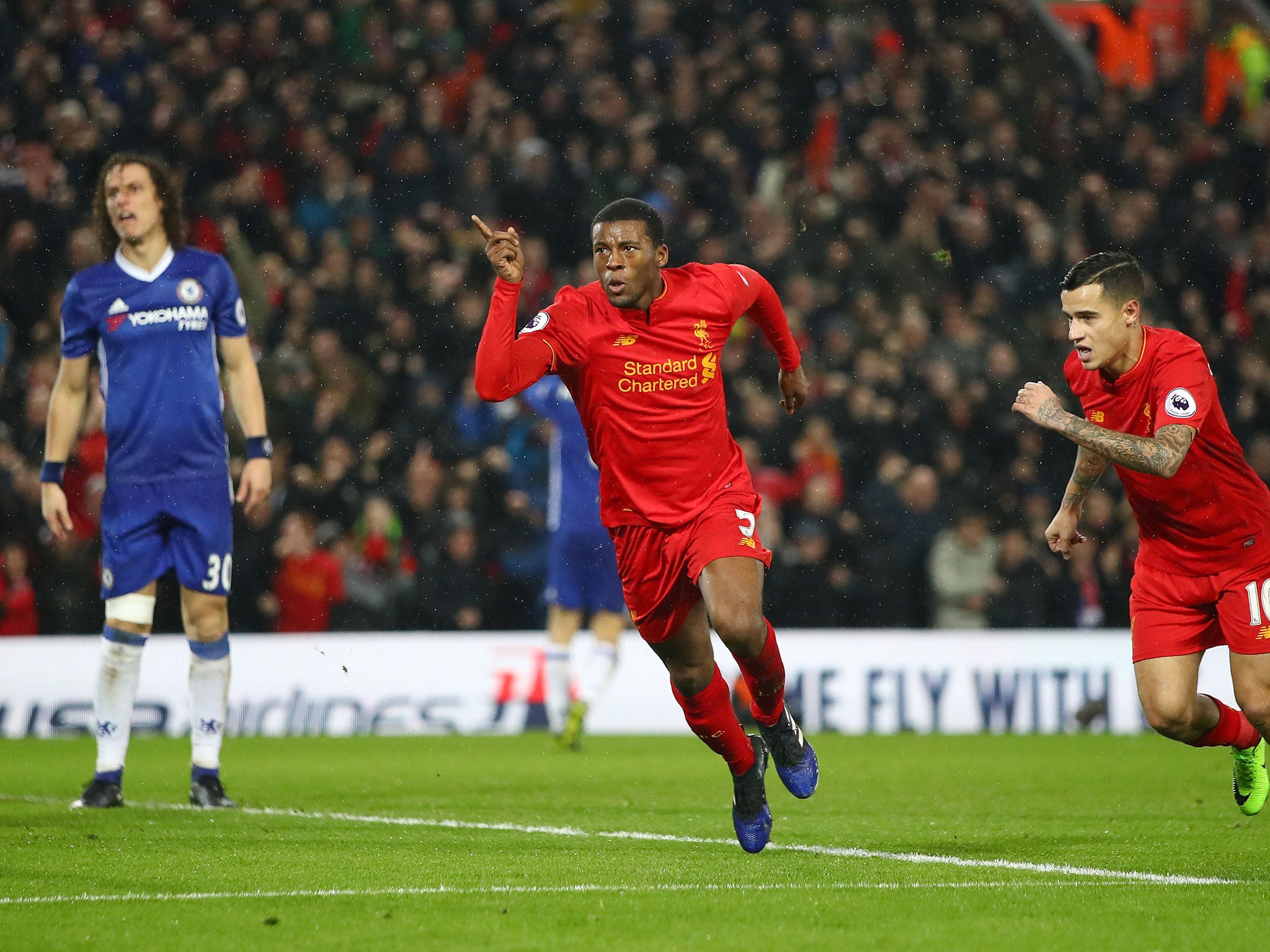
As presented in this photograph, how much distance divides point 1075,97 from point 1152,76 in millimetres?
1041

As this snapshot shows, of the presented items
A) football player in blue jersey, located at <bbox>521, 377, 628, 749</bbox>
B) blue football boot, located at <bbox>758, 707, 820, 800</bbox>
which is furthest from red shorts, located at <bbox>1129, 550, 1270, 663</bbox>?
football player in blue jersey, located at <bbox>521, 377, 628, 749</bbox>

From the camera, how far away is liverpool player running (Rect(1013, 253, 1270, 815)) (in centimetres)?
596

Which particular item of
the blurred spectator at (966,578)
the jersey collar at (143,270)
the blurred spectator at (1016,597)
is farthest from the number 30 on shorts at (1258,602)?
the blurred spectator at (1016,597)

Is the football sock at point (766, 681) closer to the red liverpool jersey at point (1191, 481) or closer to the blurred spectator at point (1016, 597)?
the red liverpool jersey at point (1191, 481)

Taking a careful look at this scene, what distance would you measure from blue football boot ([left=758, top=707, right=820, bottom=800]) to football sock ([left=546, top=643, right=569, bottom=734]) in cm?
609

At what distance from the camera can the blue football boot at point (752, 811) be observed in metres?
6.21

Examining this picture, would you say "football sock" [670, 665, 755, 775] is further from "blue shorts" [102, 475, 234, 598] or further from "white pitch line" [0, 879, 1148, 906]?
"blue shorts" [102, 475, 234, 598]

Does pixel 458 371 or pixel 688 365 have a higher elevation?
pixel 458 371

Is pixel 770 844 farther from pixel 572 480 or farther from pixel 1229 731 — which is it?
pixel 572 480

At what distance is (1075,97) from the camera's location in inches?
733

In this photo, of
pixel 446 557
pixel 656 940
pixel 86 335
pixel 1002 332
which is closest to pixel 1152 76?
pixel 1002 332

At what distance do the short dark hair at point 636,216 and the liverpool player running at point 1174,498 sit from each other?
1492 mm

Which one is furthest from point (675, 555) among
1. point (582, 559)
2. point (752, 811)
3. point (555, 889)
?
point (582, 559)

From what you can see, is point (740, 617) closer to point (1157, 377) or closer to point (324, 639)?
point (1157, 377)
